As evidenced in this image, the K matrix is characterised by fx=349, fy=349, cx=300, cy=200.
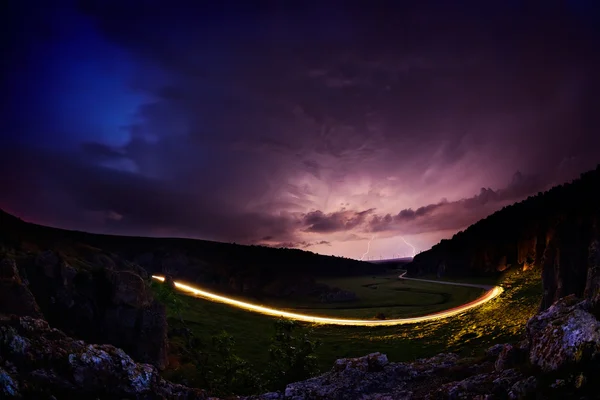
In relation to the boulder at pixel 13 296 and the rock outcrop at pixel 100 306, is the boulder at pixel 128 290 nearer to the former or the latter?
the rock outcrop at pixel 100 306

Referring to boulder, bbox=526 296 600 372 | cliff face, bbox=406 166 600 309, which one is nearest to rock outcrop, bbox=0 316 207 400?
boulder, bbox=526 296 600 372

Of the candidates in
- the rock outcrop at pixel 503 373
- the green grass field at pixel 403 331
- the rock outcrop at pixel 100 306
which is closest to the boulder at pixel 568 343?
the rock outcrop at pixel 503 373

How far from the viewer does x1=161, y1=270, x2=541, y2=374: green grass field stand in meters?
62.6

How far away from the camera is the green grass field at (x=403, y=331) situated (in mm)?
62625

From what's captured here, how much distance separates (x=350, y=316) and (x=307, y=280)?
6333cm

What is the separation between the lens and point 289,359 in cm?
3838

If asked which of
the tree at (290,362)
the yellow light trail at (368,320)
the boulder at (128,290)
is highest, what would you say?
the boulder at (128,290)

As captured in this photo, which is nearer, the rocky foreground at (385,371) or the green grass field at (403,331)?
the rocky foreground at (385,371)

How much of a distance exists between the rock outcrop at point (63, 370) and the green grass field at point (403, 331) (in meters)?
44.4

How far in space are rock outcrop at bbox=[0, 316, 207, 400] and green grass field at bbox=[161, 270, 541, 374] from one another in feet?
146

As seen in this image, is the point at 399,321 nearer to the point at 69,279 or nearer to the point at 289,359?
the point at 289,359

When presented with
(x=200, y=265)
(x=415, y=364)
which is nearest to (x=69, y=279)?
A: (x=415, y=364)

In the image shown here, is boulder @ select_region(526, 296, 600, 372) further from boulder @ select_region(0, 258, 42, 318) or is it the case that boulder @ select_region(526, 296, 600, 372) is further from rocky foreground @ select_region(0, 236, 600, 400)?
boulder @ select_region(0, 258, 42, 318)

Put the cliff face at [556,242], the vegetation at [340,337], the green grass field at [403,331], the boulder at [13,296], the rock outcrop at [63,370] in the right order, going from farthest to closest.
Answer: the green grass field at [403,331], the cliff face at [556,242], the vegetation at [340,337], the boulder at [13,296], the rock outcrop at [63,370]
